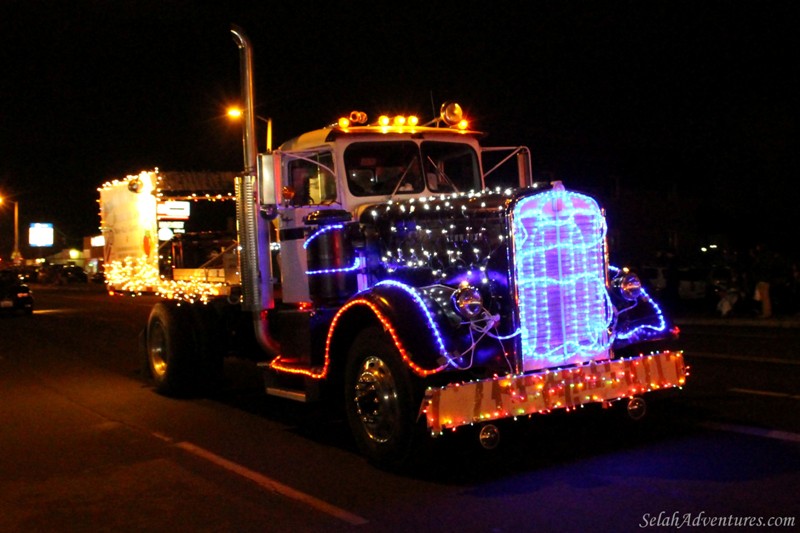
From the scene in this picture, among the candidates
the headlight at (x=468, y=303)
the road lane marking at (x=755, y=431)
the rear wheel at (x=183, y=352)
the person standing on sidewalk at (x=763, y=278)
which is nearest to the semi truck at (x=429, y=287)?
the headlight at (x=468, y=303)

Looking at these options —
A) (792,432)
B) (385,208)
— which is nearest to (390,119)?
(385,208)

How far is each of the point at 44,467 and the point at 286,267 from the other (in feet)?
9.56

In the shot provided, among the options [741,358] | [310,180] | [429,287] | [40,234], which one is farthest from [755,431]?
[40,234]

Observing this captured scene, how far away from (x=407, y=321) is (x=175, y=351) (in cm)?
512

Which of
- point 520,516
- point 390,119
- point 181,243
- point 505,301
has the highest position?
point 390,119

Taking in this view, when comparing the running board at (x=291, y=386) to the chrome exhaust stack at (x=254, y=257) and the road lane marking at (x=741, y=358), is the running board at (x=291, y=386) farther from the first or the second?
the road lane marking at (x=741, y=358)

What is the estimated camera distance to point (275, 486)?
6914mm

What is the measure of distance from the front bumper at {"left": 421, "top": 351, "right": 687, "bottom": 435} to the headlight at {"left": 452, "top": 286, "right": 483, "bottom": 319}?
51cm

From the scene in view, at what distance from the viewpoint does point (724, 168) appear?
2692 cm

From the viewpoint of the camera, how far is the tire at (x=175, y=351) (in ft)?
36.2

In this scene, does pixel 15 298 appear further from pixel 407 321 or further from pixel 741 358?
pixel 407 321

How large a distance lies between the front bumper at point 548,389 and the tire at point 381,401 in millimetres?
385

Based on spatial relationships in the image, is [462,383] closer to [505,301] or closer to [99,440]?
[505,301]

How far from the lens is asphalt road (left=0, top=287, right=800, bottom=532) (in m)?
5.99
